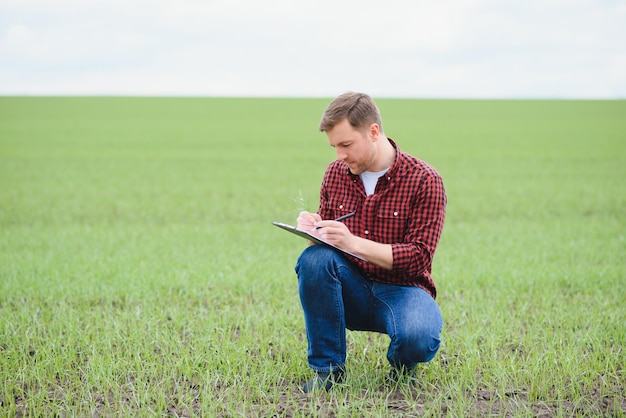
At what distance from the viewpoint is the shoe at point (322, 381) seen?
426cm

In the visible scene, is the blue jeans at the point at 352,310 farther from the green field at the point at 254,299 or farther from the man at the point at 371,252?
the green field at the point at 254,299

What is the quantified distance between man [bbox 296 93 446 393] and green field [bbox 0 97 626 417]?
10.7 inches

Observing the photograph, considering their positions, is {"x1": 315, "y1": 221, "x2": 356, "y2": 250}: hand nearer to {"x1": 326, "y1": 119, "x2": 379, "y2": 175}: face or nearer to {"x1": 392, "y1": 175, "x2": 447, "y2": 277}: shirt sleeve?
{"x1": 392, "y1": 175, "x2": 447, "y2": 277}: shirt sleeve

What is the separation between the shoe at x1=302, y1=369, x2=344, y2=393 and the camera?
4.26 m

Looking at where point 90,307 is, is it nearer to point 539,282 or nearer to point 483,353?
point 483,353

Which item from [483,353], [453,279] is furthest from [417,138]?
[483,353]

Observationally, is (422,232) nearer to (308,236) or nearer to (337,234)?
(337,234)

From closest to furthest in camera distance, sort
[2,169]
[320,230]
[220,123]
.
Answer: [320,230], [2,169], [220,123]

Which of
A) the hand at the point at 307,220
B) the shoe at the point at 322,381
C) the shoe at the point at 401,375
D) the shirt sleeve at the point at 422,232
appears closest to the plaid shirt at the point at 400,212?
the shirt sleeve at the point at 422,232

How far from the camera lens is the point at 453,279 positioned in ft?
24.8

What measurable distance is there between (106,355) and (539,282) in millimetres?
4559

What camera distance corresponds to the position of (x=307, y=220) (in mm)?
4320

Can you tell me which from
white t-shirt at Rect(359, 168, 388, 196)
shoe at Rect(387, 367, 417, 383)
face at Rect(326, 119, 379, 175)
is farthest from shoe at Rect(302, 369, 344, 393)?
face at Rect(326, 119, 379, 175)

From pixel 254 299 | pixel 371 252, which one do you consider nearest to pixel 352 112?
pixel 371 252
